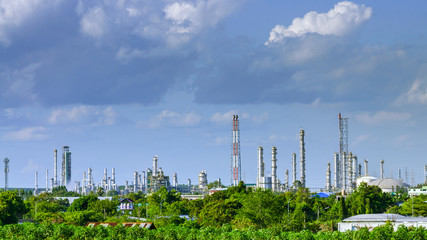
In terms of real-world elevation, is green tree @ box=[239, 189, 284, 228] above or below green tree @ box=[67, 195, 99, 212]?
above

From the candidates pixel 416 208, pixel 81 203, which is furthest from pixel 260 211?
pixel 81 203

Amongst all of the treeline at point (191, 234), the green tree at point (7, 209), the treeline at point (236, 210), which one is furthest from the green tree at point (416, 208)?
the green tree at point (7, 209)

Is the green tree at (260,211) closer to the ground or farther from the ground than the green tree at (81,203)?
farther from the ground

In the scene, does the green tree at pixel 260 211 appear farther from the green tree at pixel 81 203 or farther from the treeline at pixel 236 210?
the green tree at pixel 81 203

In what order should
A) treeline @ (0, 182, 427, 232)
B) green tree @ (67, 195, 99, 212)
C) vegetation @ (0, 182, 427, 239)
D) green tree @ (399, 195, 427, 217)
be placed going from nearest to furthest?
vegetation @ (0, 182, 427, 239) < treeline @ (0, 182, 427, 232) < green tree @ (399, 195, 427, 217) < green tree @ (67, 195, 99, 212)

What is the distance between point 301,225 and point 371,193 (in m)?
64.3

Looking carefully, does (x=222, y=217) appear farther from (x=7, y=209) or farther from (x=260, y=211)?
(x=7, y=209)

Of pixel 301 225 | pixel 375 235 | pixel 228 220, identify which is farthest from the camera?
pixel 228 220

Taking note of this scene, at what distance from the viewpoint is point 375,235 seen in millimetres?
56812

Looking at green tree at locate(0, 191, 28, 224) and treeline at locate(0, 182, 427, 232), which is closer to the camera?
treeline at locate(0, 182, 427, 232)

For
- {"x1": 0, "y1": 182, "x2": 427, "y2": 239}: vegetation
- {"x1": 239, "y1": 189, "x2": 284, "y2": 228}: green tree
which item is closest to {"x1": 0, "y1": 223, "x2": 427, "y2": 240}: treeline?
{"x1": 0, "y1": 182, "x2": 427, "y2": 239}: vegetation

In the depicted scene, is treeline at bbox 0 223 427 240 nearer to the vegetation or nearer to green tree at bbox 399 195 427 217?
the vegetation

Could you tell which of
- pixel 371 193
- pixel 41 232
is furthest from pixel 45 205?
pixel 41 232

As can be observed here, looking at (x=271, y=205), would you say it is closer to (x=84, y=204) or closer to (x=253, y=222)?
(x=253, y=222)
